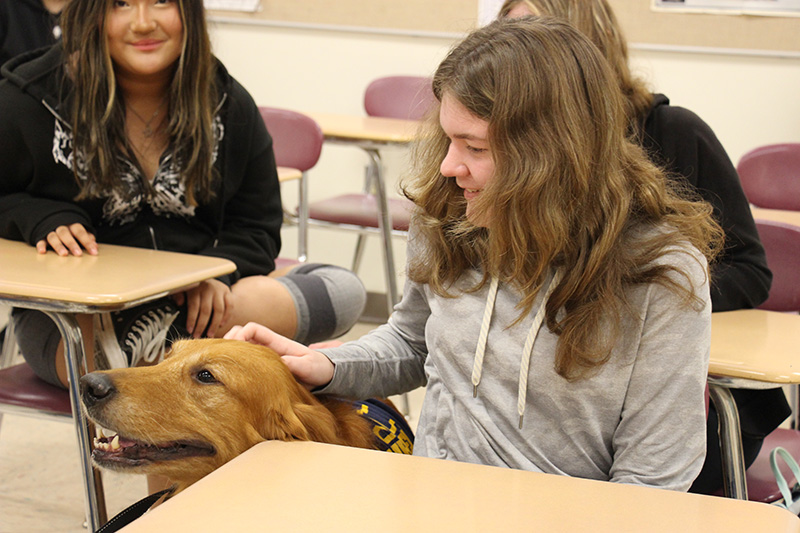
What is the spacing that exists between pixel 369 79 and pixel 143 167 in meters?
2.98

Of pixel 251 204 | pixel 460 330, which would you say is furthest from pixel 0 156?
pixel 460 330

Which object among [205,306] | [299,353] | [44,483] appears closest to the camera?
[299,353]

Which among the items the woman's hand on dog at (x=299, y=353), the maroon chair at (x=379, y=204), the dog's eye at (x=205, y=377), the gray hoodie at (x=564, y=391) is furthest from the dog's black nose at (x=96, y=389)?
the maroon chair at (x=379, y=204)

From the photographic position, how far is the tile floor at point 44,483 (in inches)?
95.9

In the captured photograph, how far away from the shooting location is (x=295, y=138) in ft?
12.1

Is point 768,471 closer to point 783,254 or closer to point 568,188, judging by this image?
point 783,254

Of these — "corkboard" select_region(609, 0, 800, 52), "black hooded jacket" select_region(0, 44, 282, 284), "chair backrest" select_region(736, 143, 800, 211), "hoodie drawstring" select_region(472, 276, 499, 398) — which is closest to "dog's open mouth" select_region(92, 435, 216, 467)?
"hoodie drawstring" select_region(472, 276, 499, 398)

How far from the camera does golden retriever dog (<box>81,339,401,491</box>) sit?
1.27 meters

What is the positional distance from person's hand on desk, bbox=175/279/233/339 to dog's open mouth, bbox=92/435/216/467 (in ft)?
2.22

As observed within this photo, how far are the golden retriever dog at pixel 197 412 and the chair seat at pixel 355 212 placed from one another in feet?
7.74

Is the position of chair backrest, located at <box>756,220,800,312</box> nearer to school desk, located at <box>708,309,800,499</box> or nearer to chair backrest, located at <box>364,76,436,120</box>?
school desk, located at <box>708,309,800,499</box>

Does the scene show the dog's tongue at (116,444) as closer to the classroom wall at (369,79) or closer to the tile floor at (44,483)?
the tile floor at (44,483)

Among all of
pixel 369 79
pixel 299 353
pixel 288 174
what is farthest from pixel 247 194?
pixel 369 79

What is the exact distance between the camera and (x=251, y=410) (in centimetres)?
130
